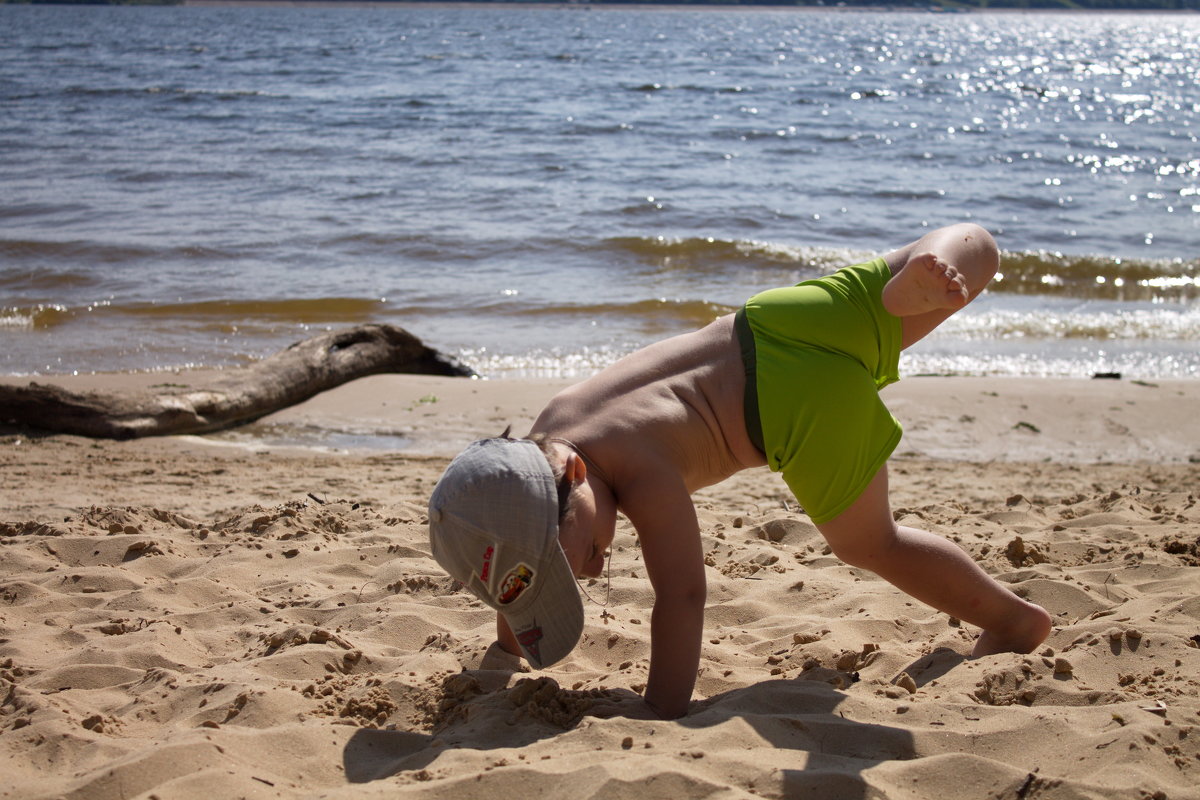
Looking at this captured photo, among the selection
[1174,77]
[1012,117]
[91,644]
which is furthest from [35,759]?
[1174,77]

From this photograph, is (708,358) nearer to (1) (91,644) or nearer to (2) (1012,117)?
(1) (91,644)

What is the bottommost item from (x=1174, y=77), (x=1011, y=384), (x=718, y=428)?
(x=1011, y=384)

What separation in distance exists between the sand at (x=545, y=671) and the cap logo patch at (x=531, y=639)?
15cm

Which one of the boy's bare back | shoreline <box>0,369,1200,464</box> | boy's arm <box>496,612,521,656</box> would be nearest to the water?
shoreline <box>0,369,1200,464</box>

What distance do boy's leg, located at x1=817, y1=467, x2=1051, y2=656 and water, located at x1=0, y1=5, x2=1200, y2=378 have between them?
4.72 m

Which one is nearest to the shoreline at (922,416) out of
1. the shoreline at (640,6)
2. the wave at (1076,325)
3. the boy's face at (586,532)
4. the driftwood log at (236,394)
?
the driftwood log at (236,394)

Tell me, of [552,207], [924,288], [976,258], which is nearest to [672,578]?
[924,288]

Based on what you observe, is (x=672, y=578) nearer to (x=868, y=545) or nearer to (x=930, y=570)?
(x=868, y=545)

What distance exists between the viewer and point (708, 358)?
2621 millimetres

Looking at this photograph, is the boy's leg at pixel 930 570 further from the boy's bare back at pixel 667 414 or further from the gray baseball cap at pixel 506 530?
the gray baseball cap at pixel 506 530

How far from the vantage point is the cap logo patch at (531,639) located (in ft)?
7.70

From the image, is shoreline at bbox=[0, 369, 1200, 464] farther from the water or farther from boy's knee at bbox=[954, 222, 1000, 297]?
boy's knee at bbox=[954, 222, 1000, 297]

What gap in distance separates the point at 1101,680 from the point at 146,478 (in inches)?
155

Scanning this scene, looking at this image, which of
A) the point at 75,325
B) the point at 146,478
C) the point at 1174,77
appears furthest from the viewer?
the point at 1174,77
